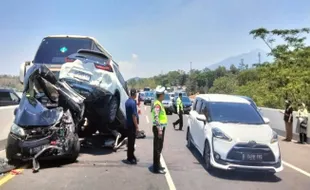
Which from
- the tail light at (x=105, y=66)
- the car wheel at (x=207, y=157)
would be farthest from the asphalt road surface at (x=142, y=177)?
the tail light at (x=105, y=66)

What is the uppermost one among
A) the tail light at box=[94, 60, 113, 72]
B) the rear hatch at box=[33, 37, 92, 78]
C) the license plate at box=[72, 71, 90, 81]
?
the rear hatch at box=[33, 37, 92, 78]

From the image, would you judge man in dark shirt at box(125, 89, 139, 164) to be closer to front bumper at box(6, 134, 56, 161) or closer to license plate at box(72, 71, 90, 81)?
license plate at box(72, 71, 90, 81)

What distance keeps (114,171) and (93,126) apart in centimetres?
444

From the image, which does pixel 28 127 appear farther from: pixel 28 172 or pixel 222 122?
pixel 222 122

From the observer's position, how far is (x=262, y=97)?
35.5m

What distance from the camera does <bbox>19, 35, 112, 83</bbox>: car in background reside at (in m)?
12.6

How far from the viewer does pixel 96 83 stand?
1055 cm

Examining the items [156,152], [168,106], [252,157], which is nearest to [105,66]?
[156,152]

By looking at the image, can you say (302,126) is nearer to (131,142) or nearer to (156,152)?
(131,142)

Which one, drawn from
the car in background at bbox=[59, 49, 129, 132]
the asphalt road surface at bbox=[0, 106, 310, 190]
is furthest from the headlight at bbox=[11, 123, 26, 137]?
the car in background at bbox=[59, 49, 129, 132]

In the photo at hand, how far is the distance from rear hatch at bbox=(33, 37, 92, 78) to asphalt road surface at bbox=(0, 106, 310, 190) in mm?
3501

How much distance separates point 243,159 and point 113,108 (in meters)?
4.49

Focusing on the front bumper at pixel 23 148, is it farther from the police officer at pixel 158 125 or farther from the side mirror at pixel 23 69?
the side mirror at pixel 23 69

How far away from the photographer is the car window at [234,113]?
32.4 ft
